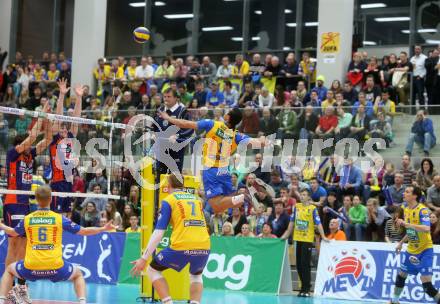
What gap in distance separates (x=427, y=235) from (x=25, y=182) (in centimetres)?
738

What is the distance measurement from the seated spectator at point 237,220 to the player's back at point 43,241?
9.41 meters

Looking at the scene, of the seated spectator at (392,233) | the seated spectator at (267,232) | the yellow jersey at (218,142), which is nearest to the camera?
the yellow jersey at (218,142)

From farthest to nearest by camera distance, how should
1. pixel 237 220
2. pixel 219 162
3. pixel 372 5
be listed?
pixel 372 5, pixel 237 220, pixel 219 162

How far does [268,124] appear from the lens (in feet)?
73.4

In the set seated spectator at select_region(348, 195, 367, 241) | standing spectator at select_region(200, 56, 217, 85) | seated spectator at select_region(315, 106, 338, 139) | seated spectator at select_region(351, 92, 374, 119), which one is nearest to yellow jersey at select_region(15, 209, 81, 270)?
seated spectator at select_region(348, 195, 367, 241)

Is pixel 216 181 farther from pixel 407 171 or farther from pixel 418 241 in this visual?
pixel 407 171

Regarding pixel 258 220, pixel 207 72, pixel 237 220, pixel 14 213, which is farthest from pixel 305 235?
pixel 207 72

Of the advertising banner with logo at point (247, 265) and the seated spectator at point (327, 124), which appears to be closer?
the advertising banner with logo at point (247, 265)

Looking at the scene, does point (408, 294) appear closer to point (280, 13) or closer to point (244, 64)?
point (244, 64)

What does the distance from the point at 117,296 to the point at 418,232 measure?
247 inches

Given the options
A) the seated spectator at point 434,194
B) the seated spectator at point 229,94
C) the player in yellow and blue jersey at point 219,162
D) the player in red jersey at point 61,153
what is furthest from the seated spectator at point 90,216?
the player in yellow and blue jersey at point 219,162

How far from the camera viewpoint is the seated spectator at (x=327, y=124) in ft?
70.9

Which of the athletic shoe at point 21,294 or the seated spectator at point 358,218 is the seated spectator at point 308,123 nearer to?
the seated spectator at point 358,218

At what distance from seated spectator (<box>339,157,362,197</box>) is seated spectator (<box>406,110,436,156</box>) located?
138 centimetres
